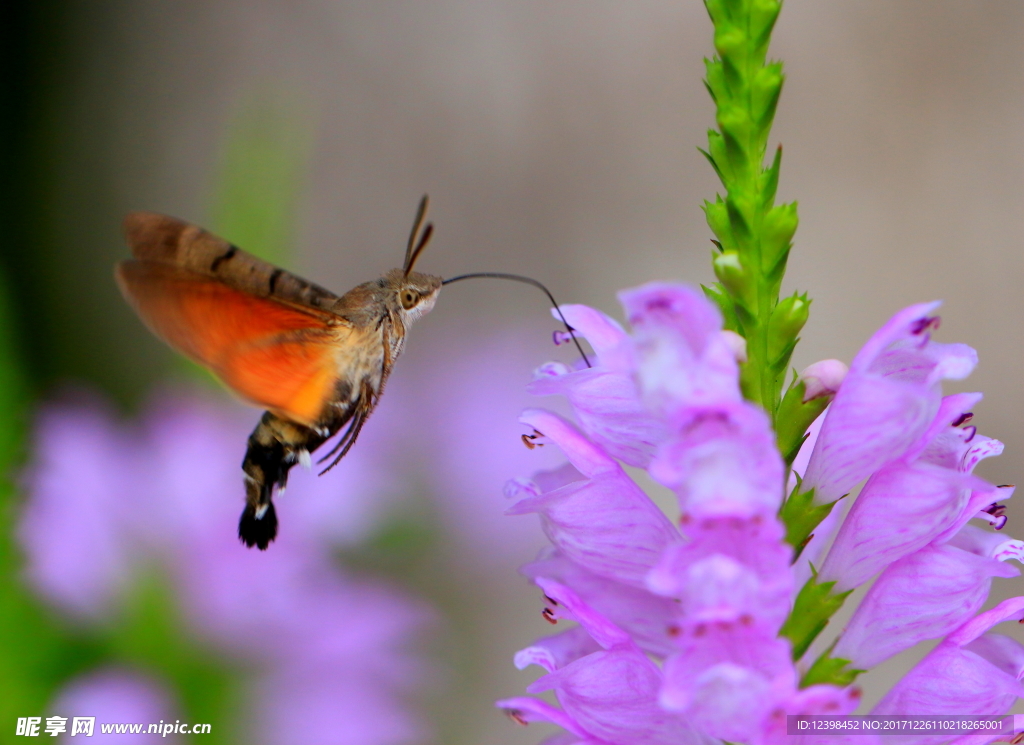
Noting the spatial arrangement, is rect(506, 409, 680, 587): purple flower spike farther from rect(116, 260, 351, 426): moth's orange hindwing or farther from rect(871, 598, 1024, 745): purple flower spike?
rect(116, 260, 351, 426): moth's orange hindwing

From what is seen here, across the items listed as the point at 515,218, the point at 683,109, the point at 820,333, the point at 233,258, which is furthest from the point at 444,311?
the point at 233,258

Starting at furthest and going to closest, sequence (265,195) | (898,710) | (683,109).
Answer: (683,109), (265,195), (898,710)

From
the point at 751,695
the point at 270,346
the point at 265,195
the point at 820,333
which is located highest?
the point at 820,333

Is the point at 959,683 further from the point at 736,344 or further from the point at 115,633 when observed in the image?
the point at 115,633

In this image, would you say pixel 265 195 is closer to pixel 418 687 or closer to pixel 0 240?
pixel 418 687

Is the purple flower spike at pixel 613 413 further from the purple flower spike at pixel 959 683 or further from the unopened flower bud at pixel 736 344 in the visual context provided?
the purple flower spike at pixel 959 683

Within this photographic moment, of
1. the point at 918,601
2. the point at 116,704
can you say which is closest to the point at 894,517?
the point at 918,601
